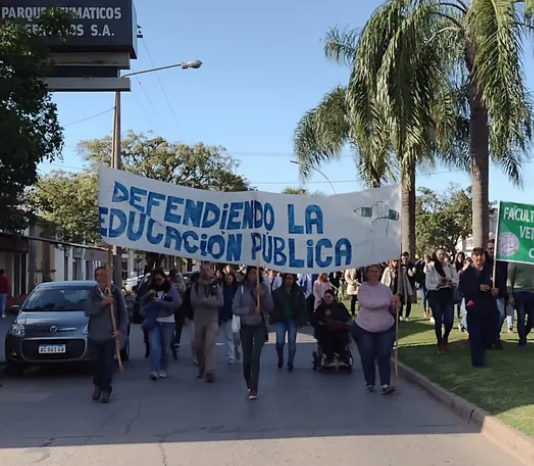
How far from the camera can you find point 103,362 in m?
10.2

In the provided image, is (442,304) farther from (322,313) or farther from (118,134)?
(118,134)

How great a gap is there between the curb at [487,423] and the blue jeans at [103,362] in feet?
13.5

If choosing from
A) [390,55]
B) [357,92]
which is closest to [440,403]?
[390,55]

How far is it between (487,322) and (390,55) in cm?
662

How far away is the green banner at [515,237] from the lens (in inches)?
437

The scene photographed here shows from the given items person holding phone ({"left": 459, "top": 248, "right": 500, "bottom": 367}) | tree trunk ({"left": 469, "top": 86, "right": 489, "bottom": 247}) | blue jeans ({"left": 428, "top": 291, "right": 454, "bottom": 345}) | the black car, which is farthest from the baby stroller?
tree trunk ({"left": 469, "top": 86, "right": 489, "bottom": 247})

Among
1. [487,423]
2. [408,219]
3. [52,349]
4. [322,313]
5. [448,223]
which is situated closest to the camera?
[487,423]

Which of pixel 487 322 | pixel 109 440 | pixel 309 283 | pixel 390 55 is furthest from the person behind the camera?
pixel 309 283

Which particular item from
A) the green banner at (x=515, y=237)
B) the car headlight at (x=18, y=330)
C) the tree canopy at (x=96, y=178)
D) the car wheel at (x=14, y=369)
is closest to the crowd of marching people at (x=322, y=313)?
the green banner at (x=515, y=237)

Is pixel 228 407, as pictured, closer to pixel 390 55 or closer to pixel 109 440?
pixel 109 440

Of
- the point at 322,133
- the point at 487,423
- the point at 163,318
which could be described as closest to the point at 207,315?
the point at 163,318

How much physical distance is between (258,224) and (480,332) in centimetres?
356

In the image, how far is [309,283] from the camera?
21484 mm

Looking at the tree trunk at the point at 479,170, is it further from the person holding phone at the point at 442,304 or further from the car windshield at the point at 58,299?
the car windshield at the point at 58,299
